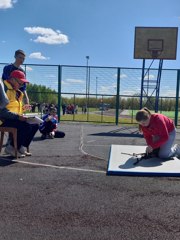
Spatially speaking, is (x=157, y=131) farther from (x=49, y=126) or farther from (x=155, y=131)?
(x=49, y=126)

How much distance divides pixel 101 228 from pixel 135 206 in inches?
28.5

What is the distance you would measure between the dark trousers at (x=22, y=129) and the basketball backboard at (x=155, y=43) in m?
10.6

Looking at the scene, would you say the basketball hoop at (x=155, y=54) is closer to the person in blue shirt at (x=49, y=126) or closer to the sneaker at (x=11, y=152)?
the person in blue shirt at (x=49, y=126)

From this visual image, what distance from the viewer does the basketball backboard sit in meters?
→ 15.9

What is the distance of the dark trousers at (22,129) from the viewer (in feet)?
20.7

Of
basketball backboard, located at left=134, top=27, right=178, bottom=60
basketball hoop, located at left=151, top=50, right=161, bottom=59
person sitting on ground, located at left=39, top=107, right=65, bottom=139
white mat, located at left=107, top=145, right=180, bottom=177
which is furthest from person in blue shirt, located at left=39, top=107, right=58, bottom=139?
basketball hoop, located at left=151, top=50, right=161, bottom=59

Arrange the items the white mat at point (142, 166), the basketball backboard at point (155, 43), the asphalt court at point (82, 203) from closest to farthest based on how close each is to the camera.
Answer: the asphalt court at point (82, 203), the white mat at point (142, 166), the basketball backboard at point (155, 43)

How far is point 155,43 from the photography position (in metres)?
16.0

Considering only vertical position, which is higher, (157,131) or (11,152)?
(157,131)

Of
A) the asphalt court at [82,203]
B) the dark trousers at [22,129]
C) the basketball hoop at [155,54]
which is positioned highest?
the basketball hoop at [155,54]

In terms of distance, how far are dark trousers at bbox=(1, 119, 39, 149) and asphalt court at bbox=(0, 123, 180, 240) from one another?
651 mm

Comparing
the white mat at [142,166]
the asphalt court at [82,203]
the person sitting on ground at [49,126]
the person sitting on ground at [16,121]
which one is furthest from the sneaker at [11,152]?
the person sitting on ground at [49,126]

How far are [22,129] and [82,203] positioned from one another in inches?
117

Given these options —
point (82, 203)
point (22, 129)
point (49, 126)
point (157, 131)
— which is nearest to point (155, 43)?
point (49, 126)
